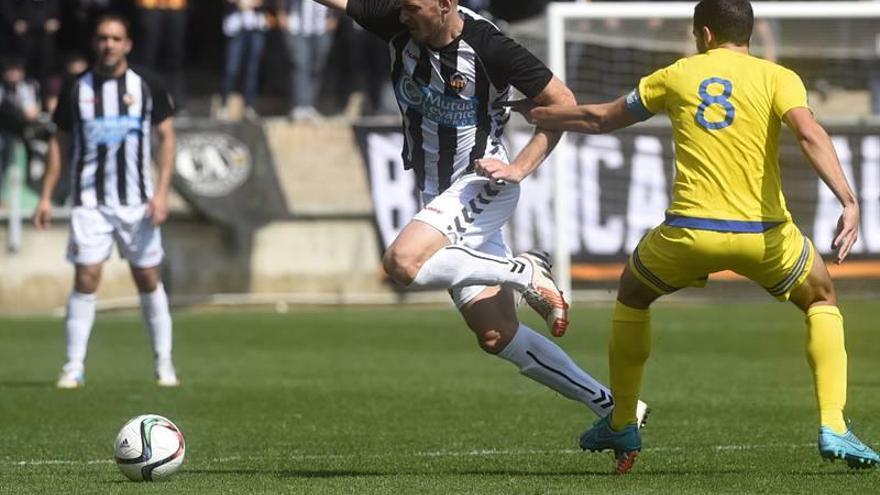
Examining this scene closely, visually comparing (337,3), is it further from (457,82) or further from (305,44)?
(305,44)

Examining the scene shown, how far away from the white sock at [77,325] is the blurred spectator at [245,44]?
28.9 feet

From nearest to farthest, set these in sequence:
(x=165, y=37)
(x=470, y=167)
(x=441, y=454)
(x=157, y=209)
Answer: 1. (x=470, y=167)
2. (x=441, y=454)
3. (x=157, y=209)
4. (x=165, y=37)

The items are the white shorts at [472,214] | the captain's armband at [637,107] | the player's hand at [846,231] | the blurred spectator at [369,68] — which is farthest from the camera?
the blurred spectator at [369,68]

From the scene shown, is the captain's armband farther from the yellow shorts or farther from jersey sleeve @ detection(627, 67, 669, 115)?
the yellow shorts

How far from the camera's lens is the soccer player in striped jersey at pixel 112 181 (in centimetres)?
1189

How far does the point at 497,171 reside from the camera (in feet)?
25.1

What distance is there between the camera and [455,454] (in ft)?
27.2

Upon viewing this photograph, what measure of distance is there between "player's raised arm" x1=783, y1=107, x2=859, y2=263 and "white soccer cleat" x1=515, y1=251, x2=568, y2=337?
1.28m

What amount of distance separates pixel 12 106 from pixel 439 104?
43.4 ft

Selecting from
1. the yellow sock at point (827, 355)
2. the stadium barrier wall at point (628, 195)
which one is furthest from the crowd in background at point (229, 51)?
the yellow sock at point (827, 355)

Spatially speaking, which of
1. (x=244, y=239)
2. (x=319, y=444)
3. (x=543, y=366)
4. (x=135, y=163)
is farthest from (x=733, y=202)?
(x=244, y=239)

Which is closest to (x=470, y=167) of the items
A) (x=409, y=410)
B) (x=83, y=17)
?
(x=409, y=410)

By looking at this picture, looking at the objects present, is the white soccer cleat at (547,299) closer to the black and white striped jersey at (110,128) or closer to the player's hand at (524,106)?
the player's hand at (524,106)

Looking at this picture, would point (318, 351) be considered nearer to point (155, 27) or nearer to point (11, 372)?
point (11, 372)
